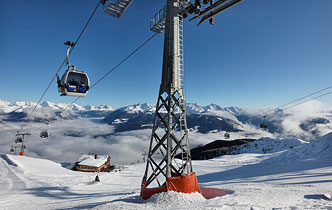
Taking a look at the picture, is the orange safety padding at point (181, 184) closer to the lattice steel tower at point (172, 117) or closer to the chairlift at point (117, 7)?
the lattice steel tower at point (172, 117)

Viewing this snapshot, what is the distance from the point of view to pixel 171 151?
8.72 meters

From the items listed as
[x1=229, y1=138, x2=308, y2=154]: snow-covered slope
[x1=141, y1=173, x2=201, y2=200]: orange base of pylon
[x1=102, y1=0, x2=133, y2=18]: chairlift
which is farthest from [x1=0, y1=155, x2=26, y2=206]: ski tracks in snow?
[x1=229, y1=138, x2=308, y2=154]: snow-covered slope

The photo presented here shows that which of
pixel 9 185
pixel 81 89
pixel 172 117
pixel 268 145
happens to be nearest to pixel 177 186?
pixel 172 117

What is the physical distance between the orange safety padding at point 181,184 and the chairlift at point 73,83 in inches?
292

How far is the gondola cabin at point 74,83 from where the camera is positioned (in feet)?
34.3

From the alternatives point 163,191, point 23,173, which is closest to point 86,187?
point 23,173

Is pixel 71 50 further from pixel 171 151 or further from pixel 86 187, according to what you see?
pixel 86 187

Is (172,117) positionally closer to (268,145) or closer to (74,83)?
(74,83)

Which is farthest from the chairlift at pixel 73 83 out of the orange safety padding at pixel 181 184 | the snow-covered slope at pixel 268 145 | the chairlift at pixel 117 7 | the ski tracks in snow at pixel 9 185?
the snow-covered slope at pixel 268 145

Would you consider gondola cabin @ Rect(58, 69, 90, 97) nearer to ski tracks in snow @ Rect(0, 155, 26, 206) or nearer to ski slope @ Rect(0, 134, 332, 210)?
ski slope @ Rect(0, 134, 332, 210)

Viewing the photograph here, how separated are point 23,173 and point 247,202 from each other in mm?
28587

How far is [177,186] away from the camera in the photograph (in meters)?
7.94

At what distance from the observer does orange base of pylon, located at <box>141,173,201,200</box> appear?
787cm

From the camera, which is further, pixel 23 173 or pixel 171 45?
pixel 23 173
